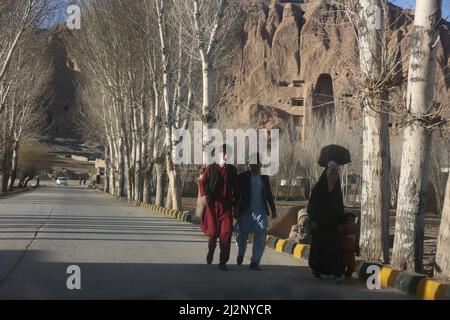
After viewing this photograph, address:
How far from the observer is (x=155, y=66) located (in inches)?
1266

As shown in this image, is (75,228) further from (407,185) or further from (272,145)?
(272,145)

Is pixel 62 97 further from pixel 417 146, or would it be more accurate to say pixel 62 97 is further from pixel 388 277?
pixel 388 277

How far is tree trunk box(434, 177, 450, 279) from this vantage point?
29.3ft

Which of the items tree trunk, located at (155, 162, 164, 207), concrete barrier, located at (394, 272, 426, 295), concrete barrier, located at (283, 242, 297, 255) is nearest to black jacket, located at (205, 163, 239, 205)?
concrete barrier, located at (394, 272, 426, 295)

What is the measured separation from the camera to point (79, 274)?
927 cm

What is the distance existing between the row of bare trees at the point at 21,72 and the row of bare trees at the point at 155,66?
10.8 feet

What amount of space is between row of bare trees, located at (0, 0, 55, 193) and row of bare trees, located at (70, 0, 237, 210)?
329 cm

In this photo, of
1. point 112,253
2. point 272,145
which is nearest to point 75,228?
point 112,253

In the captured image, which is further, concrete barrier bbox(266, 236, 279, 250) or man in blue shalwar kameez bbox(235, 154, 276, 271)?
concrete barrier bbox(266, 236, 279, 250)

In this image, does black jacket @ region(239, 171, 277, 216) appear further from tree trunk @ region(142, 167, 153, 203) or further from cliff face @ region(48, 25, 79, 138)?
cliff face @ region(48, 25, 79, 138)

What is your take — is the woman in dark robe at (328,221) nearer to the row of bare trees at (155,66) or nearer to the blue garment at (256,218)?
the blue garment at (256,218)

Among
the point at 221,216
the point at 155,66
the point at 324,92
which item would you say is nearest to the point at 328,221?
the point at 221,216

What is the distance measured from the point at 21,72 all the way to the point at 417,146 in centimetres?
3703
